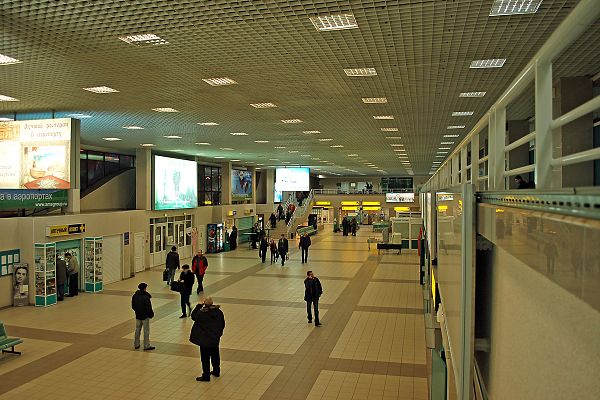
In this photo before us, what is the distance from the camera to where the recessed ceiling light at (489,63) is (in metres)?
7.39

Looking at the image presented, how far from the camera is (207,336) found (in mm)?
7742

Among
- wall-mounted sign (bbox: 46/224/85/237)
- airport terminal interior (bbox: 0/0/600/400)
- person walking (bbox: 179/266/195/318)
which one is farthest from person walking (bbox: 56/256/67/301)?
person walking (bbox: 179/266/195/318)

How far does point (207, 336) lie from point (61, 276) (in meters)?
8.29

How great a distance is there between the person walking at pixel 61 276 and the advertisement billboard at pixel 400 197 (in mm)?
32353

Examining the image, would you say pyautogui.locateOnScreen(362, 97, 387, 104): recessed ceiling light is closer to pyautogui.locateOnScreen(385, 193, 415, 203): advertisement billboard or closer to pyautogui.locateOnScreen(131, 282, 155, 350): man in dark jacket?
pyautogui.locateOnScreen(131, 282, 155, 350): man in dark jacket

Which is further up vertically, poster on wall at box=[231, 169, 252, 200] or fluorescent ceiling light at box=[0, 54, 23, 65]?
fluorescent ceiling light at box=[0, 54, 23, 65]

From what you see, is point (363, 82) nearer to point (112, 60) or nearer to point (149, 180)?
point (112, 60)

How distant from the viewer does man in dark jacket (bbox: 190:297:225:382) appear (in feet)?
25.3

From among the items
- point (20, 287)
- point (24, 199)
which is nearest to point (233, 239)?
point (20, 287)

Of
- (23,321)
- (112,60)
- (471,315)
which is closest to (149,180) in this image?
(23,321)

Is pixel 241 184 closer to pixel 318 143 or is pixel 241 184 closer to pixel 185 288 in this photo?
pixel 318 143

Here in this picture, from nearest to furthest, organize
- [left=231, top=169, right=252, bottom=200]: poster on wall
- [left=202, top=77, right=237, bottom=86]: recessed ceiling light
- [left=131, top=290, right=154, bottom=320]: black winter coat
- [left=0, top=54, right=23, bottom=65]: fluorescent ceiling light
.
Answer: [left=0, top=54, right=23, bottom=65]: fluorescent ceiling light
[left=202, top=77, right=237, bottom=86]: recessed ceiling light
[left=131, top=290, right=154, bottom=320]: black winter coat
[left=231, top=169, right=252, bottom=200]: poster on wall

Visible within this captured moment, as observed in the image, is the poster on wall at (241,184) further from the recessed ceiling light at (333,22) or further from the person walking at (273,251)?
the recessed ceiling light at (333,22)

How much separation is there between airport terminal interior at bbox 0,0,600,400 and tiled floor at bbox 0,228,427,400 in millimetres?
59
